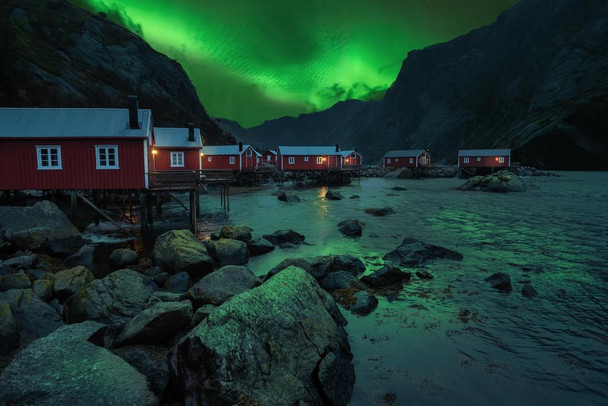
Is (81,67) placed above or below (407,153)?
above

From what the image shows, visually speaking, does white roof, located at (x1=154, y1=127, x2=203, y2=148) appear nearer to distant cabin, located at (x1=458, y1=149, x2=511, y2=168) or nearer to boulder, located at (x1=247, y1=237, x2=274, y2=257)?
boulder, located at (x1=247, y1=237, x2=274, y2=257)

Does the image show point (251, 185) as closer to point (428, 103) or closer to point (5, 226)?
point (5, 226)

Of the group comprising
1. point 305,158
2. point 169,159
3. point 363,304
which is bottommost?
point 363,304

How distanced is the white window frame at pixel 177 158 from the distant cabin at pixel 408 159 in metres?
75.4

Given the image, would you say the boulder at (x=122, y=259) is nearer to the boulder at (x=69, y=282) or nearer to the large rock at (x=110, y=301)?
the boulder at (x=69, y=282)

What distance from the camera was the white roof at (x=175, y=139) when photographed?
128 feet

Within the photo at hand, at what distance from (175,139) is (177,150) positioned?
1.41 m

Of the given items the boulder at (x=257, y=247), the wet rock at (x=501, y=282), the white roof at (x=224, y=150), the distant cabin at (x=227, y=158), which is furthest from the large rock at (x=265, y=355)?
the white roof at (x=224, y=150)

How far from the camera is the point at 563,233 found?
874 inches

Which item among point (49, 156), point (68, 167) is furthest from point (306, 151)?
point (49, 156)

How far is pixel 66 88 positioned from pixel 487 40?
208 meters

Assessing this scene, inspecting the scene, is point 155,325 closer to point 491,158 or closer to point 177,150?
point 177,150

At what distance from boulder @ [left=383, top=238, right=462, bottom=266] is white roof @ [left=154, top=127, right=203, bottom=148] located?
2983 centimetres

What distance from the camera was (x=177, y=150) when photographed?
3938 centimetres
